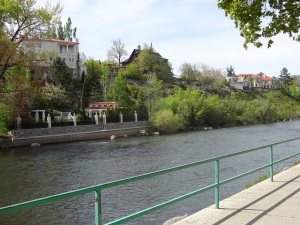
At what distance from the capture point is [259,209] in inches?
236

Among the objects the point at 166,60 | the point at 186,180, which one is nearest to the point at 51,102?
the point at 186,180

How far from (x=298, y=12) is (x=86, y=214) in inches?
417

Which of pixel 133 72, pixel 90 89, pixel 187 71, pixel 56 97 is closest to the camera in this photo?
pixel 56 97

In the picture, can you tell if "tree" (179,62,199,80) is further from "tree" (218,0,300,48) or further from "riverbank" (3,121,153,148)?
"tree" (218,0,300,48)

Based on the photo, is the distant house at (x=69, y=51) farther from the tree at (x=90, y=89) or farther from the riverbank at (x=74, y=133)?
the riverbank at (x=74, y=133)

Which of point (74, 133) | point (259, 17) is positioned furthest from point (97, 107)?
point (259, 17)

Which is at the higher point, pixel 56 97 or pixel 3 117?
pixel 56 97

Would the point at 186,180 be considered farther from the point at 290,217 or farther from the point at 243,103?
the point at 243,103

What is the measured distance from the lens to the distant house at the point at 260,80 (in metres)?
165

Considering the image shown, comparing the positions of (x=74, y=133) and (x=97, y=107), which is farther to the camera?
(x=97, y=107)

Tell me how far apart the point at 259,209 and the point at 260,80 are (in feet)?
569

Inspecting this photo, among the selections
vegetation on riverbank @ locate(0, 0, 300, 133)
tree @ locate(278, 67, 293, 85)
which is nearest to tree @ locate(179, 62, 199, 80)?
vegetation on riverbank @ locate(0, 0, 300, 133)

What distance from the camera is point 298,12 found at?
10.5 m

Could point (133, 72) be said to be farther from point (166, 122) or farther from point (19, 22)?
point (19, 22)
